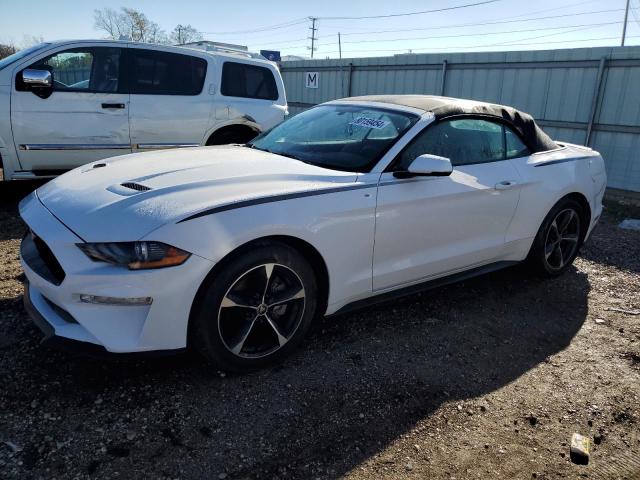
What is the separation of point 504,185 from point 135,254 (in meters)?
2.79

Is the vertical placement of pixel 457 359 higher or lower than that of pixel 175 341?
lower

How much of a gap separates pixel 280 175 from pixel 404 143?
93cm

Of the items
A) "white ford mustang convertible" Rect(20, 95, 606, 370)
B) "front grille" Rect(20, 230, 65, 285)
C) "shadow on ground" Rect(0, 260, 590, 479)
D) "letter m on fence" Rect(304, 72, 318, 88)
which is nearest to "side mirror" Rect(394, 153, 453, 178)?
"white ford mustang convertible" Rect(20, 95, 606, 370)

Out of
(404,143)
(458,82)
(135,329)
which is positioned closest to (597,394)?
(404,143)

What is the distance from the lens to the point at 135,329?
2.53m

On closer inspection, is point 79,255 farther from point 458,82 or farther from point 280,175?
point 458,82

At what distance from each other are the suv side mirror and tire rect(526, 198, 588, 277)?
5.33 meters

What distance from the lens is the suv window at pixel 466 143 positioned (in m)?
3.56

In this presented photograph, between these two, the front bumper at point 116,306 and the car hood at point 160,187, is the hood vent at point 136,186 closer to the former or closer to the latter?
the car hood at point 160,187

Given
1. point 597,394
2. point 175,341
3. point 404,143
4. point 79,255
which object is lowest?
point 597,394

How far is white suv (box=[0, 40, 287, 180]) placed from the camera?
226 inches

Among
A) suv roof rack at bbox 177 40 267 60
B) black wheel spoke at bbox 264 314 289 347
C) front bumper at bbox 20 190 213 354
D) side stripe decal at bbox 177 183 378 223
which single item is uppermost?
suv roof rack at bbox 177 40 267 60

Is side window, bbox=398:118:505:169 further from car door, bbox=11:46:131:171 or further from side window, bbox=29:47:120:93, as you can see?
side window, bbox=29:47:120:93

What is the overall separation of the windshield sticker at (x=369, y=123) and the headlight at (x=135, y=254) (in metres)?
1.83
